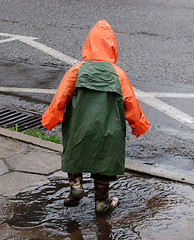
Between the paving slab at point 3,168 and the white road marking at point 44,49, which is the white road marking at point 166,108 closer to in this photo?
the white road marking at point 44,49

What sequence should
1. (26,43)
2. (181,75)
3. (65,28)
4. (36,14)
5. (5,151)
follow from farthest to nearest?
(36,14) → (65,28) → (26,43) → (181,75) → (5,151)

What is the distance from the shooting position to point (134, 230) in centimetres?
325

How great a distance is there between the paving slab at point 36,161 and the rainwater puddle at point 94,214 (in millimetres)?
242

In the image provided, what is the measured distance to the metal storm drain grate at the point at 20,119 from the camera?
528cm

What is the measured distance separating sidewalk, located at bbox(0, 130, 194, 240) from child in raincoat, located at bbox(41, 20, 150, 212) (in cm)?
41

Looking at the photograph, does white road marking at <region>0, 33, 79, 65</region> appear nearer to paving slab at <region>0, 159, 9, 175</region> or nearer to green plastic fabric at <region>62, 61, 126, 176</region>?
paving slab at <region>0, 159, 9, 175</region>

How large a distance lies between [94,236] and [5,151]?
1653mm

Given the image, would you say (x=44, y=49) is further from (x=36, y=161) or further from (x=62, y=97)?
(x=62, y=97)

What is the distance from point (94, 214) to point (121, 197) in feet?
1.20

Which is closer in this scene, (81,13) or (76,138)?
(76,138)

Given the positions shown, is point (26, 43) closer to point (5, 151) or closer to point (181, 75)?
point (181, 75)

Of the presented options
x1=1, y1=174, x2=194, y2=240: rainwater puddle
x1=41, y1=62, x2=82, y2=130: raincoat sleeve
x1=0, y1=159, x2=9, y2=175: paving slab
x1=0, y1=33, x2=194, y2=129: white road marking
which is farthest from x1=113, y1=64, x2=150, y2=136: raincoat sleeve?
x1=0, y1=33, x2=194, y2=129: white road marking

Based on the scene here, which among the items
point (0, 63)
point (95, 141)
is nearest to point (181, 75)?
point (0, 63)

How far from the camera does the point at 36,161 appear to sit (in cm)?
428
